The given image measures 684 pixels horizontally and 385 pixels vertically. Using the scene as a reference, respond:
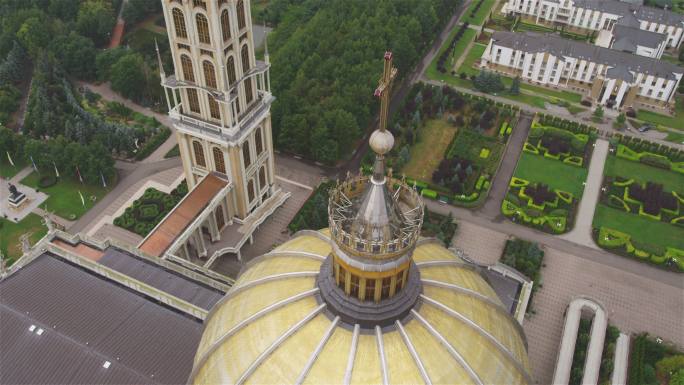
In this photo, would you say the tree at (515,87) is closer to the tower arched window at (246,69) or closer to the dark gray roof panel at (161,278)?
the tower arched window at (246,69)

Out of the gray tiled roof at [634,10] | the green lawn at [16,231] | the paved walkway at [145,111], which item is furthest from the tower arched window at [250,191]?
the gray tiled roof at [634,10]

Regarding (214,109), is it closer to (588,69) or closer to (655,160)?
(655,160)

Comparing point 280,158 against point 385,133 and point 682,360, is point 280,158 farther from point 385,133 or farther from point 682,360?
point 385,133

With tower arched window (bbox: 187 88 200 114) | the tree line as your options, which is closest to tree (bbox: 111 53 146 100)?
the tree line

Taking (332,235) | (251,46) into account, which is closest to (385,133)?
(332,235)

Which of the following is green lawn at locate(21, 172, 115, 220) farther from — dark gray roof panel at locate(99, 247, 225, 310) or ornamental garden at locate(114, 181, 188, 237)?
dark gray roof panel at locate(99, 247, 225, 310)

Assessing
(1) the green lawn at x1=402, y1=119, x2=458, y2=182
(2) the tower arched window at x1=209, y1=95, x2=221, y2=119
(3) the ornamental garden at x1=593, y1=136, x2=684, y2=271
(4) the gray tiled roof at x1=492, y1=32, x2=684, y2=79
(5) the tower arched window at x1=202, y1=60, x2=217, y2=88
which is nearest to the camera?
(5) the tower arched window at x1=202, y1=60, x2=217, y2=88

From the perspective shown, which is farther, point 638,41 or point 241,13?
point 638,41

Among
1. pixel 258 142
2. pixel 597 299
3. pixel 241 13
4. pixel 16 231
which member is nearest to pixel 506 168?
pixel 597 299
